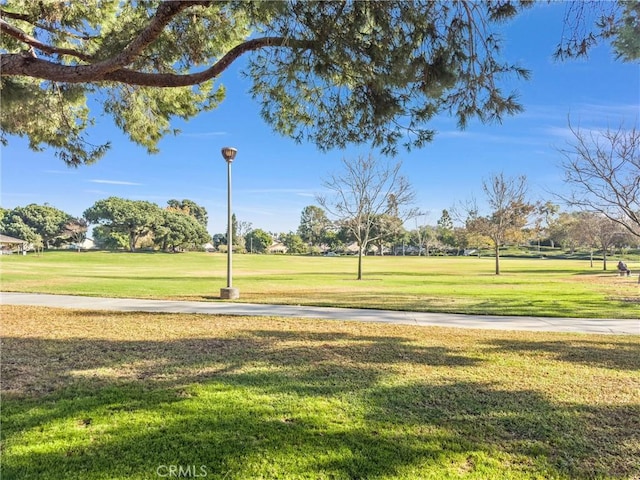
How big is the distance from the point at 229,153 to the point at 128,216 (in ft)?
193

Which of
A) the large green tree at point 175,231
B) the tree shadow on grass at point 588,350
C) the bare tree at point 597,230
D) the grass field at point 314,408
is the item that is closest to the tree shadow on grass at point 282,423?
the grass field at point 314,408

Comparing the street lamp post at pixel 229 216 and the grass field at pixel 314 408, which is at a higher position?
the street lamp post at pixel 229 216

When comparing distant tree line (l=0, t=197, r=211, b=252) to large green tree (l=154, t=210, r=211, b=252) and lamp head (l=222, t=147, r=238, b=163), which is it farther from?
lamp head (l=222, t=147, r=238, b=163)

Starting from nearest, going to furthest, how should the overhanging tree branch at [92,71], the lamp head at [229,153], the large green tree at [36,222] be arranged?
the overhanging tree branch at [92,71] → the lamp head at [229,153] → the large green tree at [36,222]

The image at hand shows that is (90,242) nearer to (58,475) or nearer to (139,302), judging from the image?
(139,302)

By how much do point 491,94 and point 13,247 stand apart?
78435mm

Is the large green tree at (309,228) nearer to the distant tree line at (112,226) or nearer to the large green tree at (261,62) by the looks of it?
the distant tree line at (112,226)

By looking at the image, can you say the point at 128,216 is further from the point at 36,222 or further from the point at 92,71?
the point at 92,71

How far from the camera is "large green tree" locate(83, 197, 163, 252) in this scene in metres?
63.6

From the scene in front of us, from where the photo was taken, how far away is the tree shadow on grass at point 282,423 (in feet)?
8.59

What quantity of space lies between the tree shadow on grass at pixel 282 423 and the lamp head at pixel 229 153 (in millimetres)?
7705

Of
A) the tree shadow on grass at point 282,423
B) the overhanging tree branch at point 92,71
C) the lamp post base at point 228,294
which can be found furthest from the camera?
the lamp post base at point 228,294

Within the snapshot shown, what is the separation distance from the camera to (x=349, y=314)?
9016mm

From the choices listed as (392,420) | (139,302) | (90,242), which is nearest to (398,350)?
(392,420)
